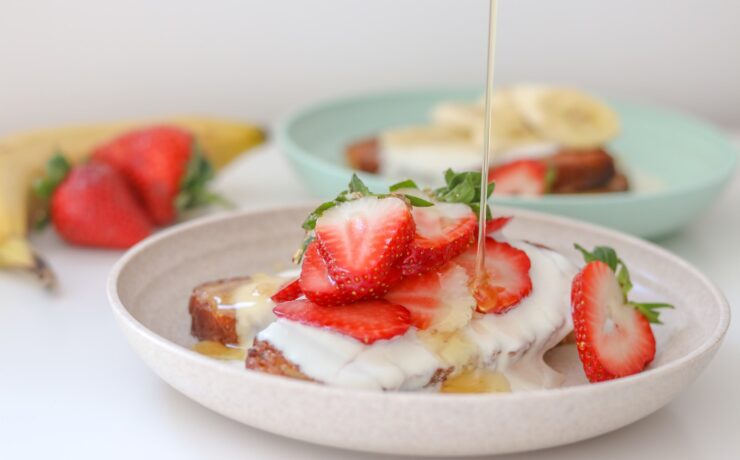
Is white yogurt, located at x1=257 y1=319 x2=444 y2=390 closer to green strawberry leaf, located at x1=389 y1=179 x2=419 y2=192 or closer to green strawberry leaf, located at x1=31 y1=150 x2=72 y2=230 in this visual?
green strawberry leaf, located at x1=389 y1=179 x2=419 y2=192

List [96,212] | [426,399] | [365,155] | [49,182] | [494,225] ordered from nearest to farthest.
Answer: [426,399], [494,225], [96,212], [49,182], [365,155]

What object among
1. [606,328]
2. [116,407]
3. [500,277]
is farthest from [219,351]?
[606,328]

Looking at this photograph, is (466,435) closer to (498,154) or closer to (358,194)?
(358,194)

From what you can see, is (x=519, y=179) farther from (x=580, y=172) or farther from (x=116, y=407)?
(x=116, y=407)

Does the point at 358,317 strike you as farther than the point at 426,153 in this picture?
No

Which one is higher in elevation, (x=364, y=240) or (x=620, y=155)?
(x=364, y=240)

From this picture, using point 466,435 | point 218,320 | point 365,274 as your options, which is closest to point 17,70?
point 218,320
